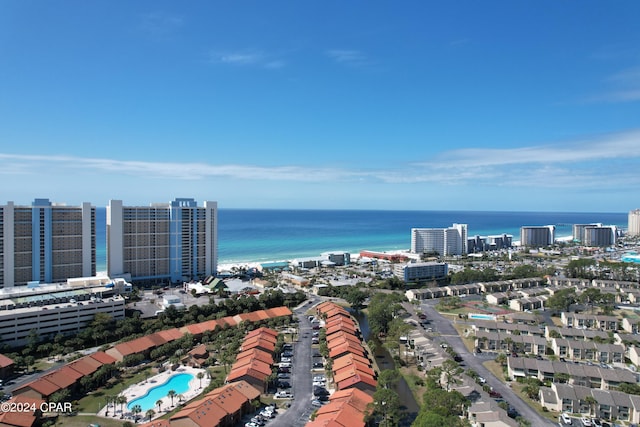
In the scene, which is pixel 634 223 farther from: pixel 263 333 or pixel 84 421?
pixel 84 421

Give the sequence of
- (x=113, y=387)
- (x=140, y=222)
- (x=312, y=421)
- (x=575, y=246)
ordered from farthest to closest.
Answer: (x=575, y=246), (x=140, y=222), (x=113, y=387), (x=312, y=421)

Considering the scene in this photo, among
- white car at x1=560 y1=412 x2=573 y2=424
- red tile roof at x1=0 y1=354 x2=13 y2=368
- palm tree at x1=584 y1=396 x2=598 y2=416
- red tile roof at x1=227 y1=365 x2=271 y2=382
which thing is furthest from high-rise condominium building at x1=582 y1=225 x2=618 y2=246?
red tile roof at x1=0 y1=354 x2=13 y2=368

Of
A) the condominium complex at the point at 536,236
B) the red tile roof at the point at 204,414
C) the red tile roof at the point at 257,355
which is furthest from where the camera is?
the condominium complex at the point at 536,236

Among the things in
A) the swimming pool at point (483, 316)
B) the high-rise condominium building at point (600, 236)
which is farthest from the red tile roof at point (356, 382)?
the high-rise condominium building at point (600, 236)

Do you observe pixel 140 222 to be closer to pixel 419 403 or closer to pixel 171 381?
pixel 171 381

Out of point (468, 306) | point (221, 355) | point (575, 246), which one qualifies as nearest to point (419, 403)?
point (221, 355)

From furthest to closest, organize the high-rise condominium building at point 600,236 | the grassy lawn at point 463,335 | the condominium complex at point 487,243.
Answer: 1. the high-rise condominium building at point 600,236
2. the condominium complex at point 487,243
3. the grassy lawn at point 463,335

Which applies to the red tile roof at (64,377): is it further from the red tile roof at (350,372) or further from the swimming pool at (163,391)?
the red tile roof at (350,372)

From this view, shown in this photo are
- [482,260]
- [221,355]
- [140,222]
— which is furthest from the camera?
[482,260]

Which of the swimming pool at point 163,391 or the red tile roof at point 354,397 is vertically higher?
the red tile roof at point 354,397
